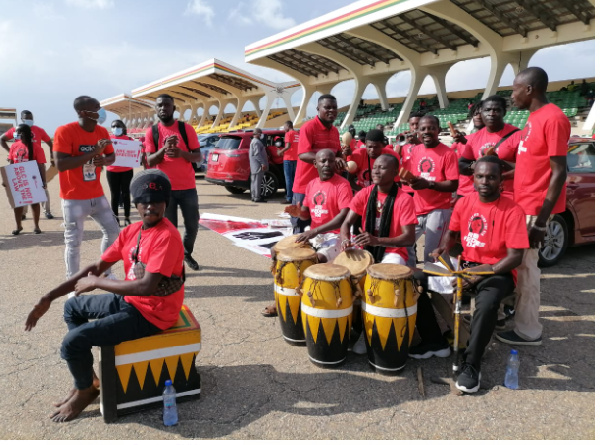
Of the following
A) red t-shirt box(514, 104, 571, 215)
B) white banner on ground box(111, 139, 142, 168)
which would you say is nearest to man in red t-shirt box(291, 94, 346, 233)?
red t-shirt box(514, 104, 571, 215)

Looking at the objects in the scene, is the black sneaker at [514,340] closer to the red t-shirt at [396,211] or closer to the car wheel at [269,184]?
the red t-shirt at [396,211]

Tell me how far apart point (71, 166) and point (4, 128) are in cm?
8187

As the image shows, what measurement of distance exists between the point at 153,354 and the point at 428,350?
2.12m

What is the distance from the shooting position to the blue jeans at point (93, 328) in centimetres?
261

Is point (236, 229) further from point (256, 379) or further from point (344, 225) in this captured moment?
point (256, 379)

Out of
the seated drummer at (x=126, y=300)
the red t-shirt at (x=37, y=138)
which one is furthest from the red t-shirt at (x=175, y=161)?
the red t-shirt at (x=37, y=138)

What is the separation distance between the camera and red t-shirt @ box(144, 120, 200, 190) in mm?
5188

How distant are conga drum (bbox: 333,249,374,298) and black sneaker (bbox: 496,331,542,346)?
4.58ft

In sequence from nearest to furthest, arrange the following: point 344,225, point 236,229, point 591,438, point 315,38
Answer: point 591,438
point 344,225
point 236,229
point 315,38

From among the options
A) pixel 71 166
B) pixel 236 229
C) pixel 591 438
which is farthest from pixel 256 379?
pixel 236 229

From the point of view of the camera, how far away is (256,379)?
10.6 ft

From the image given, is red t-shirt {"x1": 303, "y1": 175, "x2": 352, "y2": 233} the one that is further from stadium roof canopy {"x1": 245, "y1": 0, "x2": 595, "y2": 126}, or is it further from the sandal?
stadium roof canopy {"x1": 245, "y1": 0, "x2": 595, "y2": 126}

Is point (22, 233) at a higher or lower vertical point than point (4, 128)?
lower

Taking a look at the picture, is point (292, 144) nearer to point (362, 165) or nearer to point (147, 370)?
point (362, 165)
